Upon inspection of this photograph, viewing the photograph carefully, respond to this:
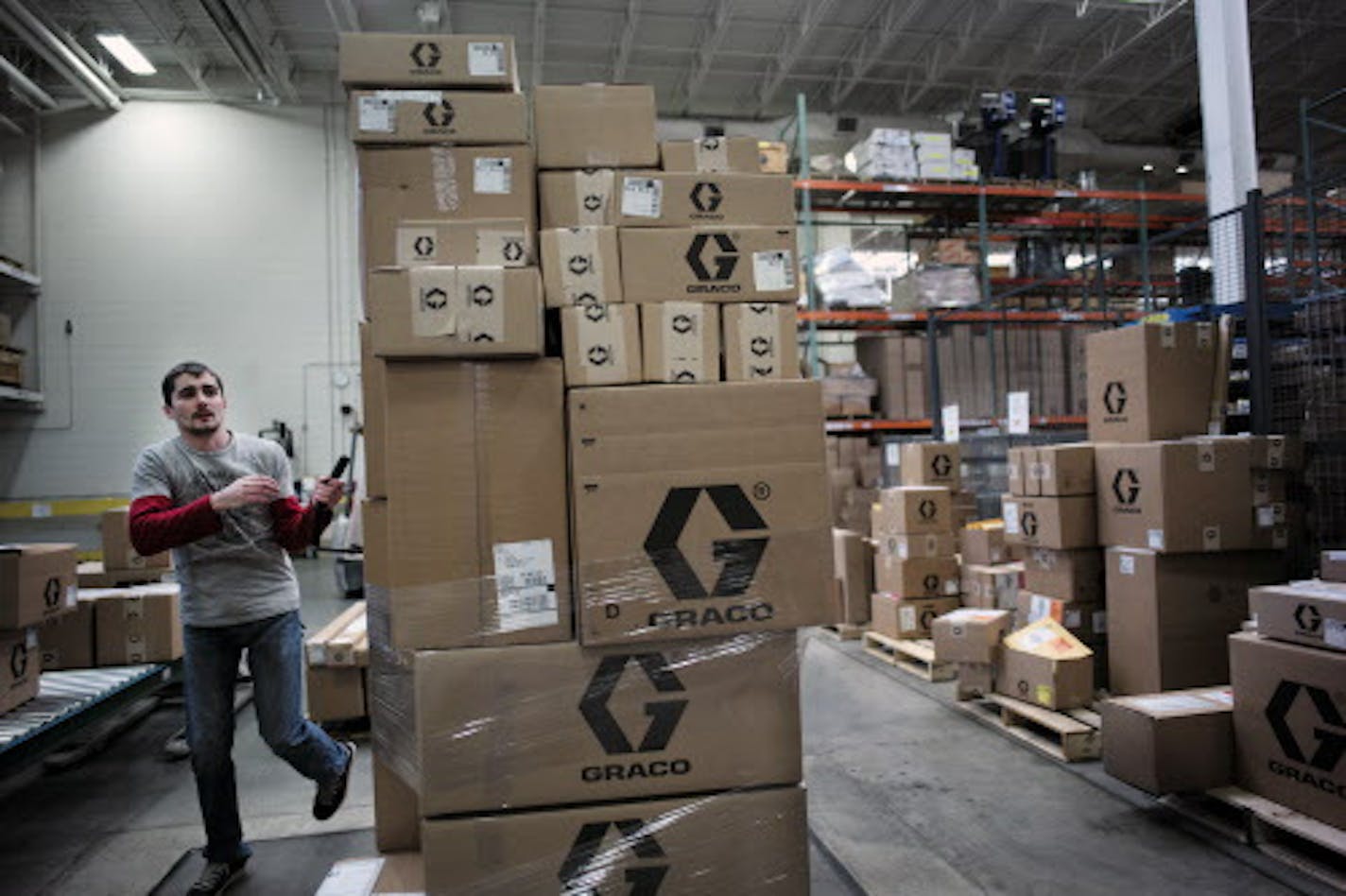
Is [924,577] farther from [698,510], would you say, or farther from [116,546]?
[116,546]

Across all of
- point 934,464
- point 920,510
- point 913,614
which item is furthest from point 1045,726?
point 934,464

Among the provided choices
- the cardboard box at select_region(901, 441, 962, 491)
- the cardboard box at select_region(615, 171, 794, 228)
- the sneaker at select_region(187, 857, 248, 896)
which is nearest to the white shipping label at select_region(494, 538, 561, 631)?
the cardboard box at select_region(615, 171, 794, 228)

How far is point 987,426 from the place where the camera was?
7980 millimetres

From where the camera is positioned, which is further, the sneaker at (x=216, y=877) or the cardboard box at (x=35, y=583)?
the cardboard box at (x=35, y=583)

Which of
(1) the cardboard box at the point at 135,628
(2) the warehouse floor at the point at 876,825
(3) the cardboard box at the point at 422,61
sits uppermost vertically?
(3) the cardboard box at the point at 422,61

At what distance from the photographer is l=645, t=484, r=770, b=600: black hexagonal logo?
6.43ft

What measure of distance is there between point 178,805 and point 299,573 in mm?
7484

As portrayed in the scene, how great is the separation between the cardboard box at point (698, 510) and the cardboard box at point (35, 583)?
2526 millimetres

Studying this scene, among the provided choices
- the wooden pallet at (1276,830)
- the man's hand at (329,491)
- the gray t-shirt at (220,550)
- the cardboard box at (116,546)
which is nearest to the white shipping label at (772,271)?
the man's hand at (329,491)

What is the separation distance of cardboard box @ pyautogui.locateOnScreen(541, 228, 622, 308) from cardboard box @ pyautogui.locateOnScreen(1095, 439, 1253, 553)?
286cm

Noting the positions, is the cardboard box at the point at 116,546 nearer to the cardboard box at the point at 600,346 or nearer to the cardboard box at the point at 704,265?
the cardboard box at the point at 600,346

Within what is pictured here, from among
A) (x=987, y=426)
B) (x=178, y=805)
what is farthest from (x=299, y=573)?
(x=987, y=426)

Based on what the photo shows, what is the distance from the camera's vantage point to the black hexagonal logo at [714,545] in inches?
77.2

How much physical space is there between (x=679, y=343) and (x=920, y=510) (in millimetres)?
3927
